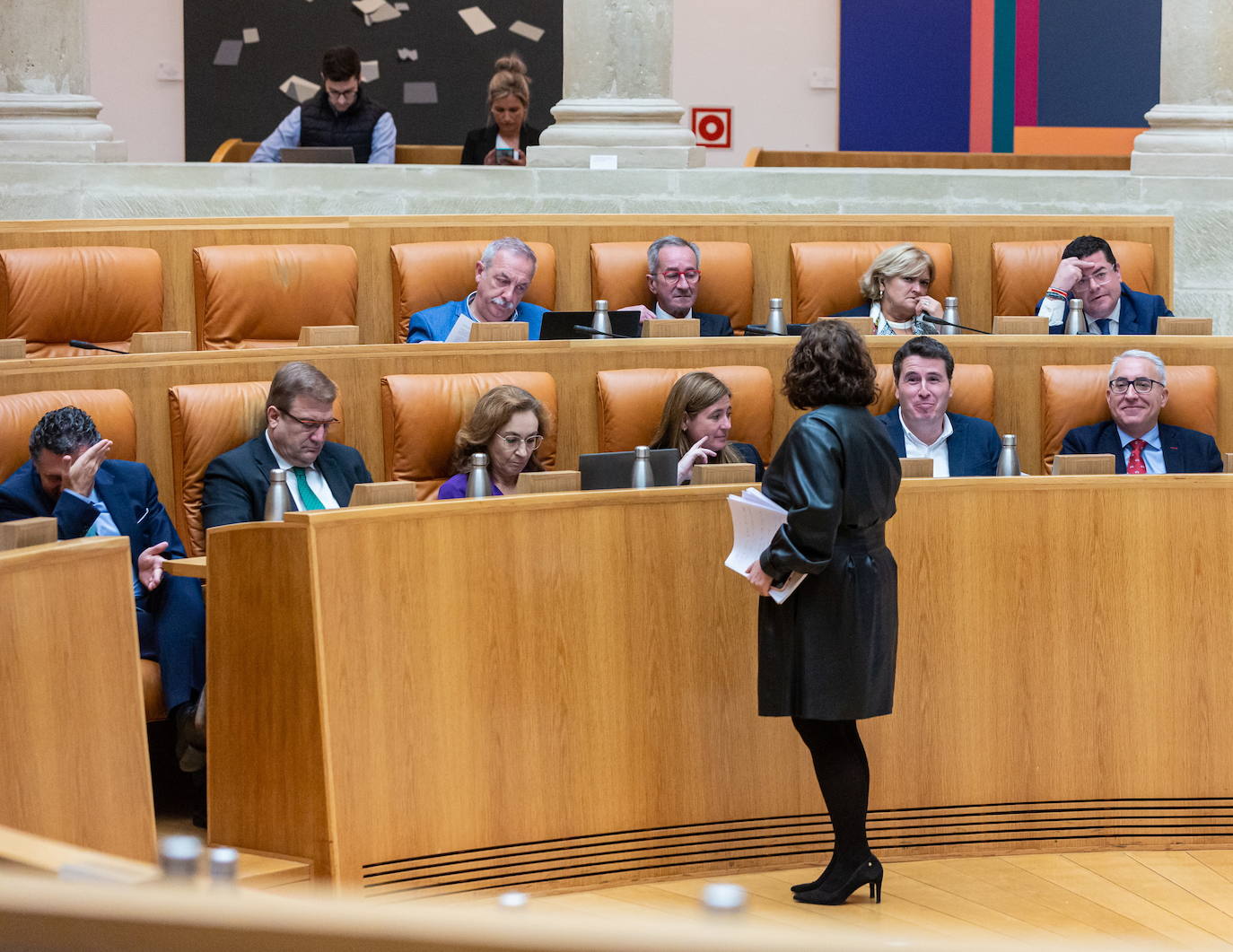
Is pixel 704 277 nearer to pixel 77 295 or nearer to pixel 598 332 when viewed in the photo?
pixel 598 332

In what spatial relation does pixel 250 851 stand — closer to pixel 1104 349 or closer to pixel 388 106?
pixel 1104 349

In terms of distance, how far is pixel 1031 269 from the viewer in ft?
16.1

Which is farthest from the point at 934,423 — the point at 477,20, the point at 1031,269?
the point at 477,20

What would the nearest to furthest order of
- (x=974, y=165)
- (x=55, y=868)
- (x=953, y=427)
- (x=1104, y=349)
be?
(x=55, y=868) < (x=953, y=427) < (x=1104, y=349) < (x=974, y=165)

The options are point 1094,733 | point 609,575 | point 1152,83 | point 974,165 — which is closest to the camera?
point 609,575

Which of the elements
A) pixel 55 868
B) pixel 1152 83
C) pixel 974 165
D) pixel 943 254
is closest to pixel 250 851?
pixel 55 868

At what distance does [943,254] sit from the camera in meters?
4.92

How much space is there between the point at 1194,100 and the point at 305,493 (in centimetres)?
350

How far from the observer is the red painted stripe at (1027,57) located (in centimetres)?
858

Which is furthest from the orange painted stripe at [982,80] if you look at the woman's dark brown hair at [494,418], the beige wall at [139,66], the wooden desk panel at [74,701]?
the wooden desk panel at [74,701]

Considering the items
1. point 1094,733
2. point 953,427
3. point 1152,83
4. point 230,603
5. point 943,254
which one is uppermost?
point 1152,83

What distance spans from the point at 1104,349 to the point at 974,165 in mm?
2846

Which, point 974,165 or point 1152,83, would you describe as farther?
point 1152,83

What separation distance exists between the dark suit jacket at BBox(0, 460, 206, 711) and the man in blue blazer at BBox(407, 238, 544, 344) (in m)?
1.00
